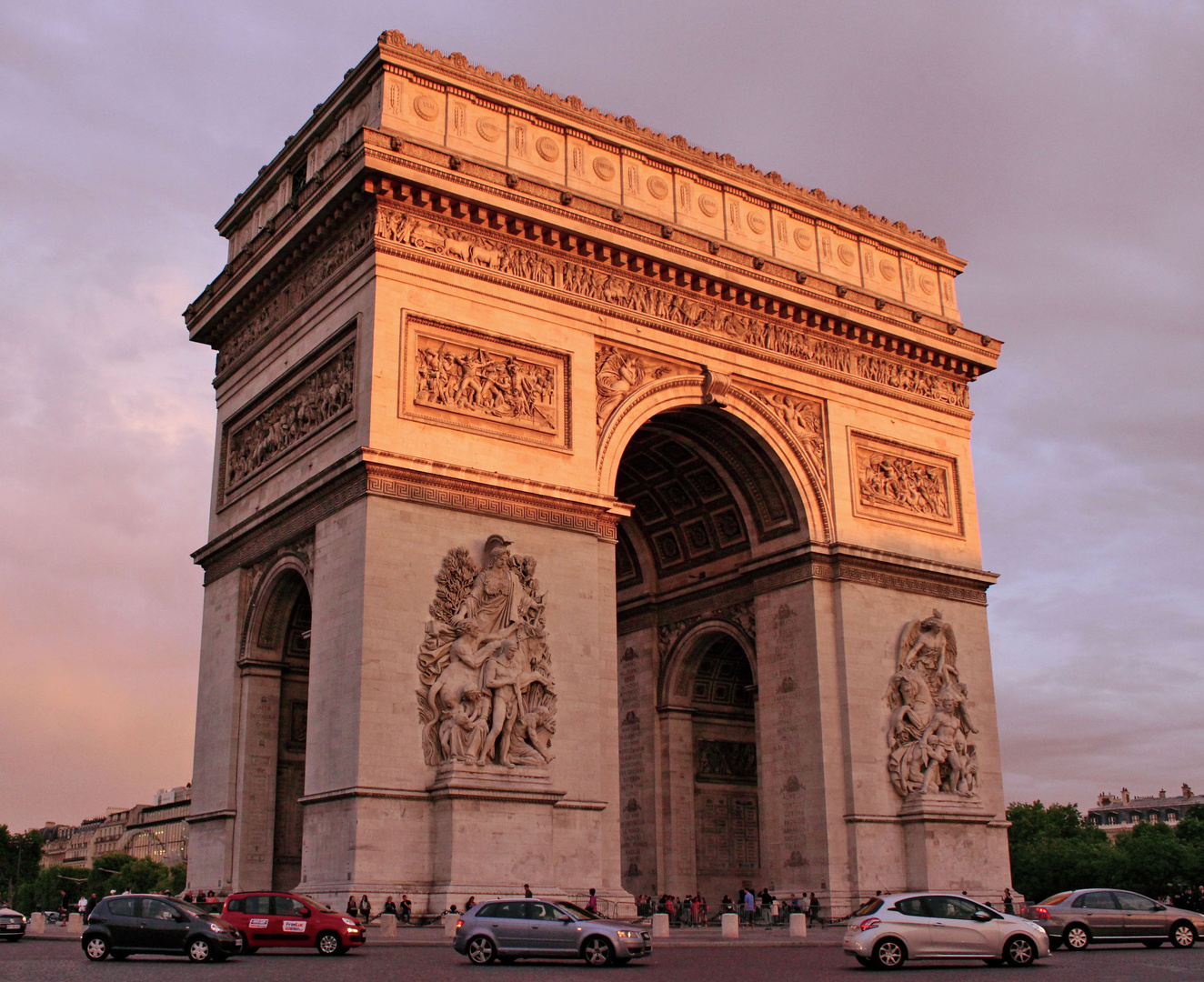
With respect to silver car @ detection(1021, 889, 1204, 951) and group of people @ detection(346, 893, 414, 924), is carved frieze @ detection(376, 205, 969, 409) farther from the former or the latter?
silver car @ detection(1021, 889, 1204, 951)

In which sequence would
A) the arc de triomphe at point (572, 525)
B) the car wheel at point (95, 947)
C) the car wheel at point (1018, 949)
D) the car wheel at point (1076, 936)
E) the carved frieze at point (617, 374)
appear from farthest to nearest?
the carved frieze at point (617, 374), the arc de triomphe at point (572, 525), the car wheel at point (1076, 936), the car wheel at point (95, 947), the car wheel at point (1018, 949)

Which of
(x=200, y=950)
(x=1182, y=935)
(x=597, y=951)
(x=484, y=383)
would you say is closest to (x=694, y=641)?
(x=484, y=383)

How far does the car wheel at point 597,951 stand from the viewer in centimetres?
1914

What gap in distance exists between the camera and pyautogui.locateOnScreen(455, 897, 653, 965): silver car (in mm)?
19031

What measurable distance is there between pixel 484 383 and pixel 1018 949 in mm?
15280

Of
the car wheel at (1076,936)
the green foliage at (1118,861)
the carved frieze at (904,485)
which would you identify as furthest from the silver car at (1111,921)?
the green foliage at (1118,861)

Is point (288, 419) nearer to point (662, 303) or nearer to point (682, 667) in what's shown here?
point (662, 303)

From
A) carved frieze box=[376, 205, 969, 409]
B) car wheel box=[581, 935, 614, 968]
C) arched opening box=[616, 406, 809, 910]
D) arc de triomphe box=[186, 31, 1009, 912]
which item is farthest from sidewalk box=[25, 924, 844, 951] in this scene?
carved frieze box=[376, 205, 969, 409]

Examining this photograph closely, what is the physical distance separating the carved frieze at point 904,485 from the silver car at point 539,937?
1669cm

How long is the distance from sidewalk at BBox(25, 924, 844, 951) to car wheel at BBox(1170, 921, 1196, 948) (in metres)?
5.90

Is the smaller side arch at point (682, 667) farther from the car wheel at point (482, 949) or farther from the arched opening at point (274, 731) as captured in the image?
the car wheel at point (482, 949)

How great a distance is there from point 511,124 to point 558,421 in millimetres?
7302

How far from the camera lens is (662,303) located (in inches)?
1231

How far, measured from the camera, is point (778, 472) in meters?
32.8
